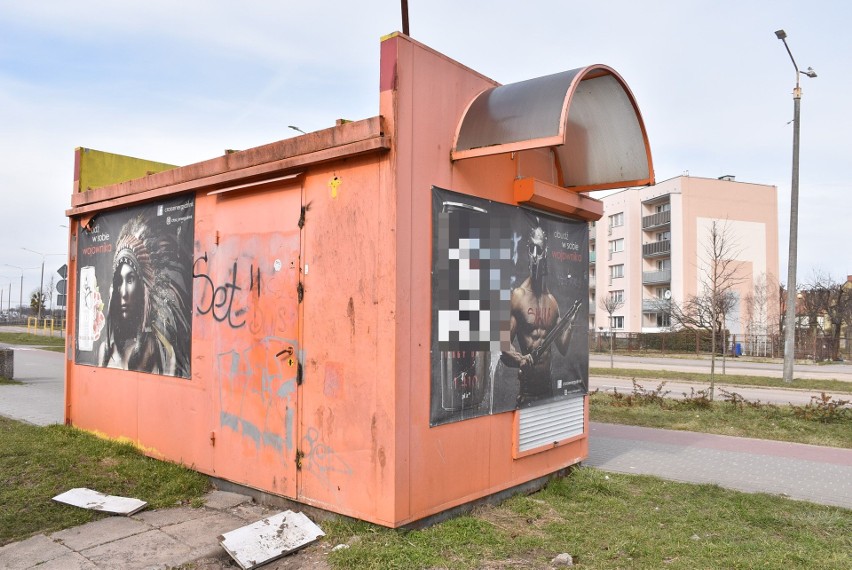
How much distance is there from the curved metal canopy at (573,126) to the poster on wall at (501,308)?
0.52 metres

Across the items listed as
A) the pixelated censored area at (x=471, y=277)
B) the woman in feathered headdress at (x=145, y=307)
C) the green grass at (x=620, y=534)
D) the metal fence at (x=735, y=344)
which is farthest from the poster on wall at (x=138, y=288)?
the metal fence at (x=735, y=344)

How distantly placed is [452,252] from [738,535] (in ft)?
10.4

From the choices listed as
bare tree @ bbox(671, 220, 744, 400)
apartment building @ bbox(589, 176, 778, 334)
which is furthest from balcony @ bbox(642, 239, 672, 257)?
bare tree @ bbox(671, 220, 744, 400)

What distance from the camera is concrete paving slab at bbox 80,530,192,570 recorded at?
14.7ft

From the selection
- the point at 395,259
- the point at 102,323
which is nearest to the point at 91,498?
the point at 102,323

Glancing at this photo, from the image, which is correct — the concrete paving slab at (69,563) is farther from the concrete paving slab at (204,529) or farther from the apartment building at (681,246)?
the apartment building at (681,246)

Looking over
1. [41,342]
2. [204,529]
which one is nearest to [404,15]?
[204,529]

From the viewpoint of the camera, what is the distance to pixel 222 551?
4.71m

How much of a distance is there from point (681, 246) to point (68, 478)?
5106 centimetres

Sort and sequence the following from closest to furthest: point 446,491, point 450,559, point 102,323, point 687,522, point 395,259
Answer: point 450,559 < point 395,259 < point 446,491 < point 687,522 < point 102,323

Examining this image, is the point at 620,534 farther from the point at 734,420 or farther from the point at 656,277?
the point at 656,277

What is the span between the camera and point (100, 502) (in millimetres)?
5637

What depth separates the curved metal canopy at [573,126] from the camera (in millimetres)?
4879

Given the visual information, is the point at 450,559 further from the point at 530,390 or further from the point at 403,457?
the point at 530,390
